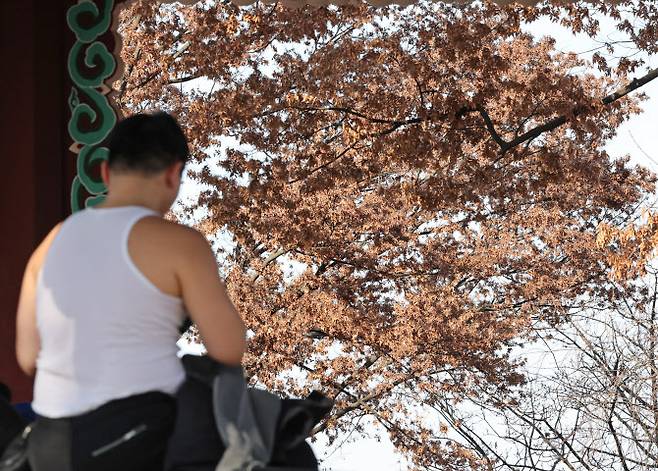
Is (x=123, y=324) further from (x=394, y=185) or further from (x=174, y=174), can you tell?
(x=394, y=185)

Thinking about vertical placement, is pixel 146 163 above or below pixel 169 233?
above

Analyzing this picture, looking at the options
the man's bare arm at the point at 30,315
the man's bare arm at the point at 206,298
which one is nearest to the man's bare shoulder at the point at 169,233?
the man's bare arm at the point at 206,298

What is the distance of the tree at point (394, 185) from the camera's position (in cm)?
1124

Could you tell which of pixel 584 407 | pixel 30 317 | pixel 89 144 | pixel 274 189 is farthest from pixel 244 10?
pixel 30 317

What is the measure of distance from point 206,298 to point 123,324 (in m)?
0.20

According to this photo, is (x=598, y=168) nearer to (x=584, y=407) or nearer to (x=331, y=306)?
(x=331, y=306)

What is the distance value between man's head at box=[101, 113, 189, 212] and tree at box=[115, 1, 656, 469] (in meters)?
7.99

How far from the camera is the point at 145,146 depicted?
2.45 meters

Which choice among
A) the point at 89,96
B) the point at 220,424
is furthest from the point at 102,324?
the point at 89,96

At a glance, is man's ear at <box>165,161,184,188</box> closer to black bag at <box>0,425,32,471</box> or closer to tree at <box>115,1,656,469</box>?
black bag at <box>0,425,32,471</box>

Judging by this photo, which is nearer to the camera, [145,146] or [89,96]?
[145,146]

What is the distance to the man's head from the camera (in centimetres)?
244

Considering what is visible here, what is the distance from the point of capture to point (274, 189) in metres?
12.1

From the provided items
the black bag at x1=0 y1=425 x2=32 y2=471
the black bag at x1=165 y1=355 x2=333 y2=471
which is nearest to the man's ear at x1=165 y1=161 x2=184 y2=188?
the black bag at x1=165 y1=355 x2=333 y2=471
